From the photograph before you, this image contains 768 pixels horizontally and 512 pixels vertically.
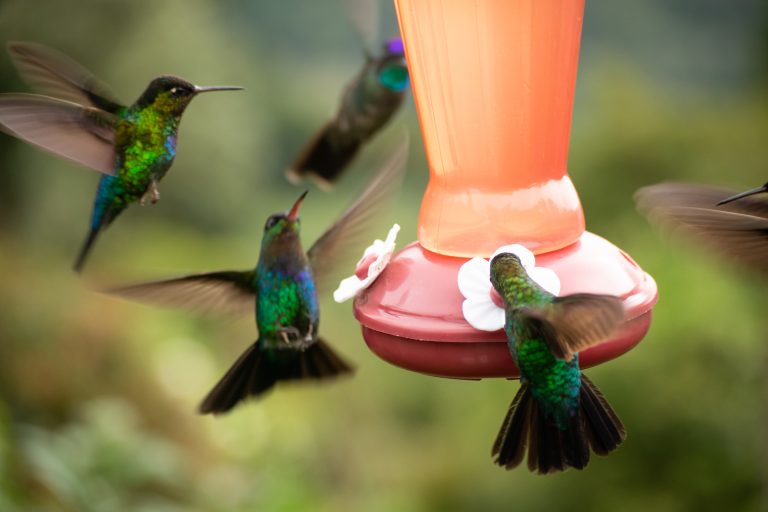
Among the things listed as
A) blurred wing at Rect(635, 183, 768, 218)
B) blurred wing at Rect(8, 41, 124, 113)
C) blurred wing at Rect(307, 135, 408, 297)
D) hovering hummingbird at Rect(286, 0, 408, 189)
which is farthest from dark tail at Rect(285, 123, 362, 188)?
blurred wing at Rect(635, 183, 768, 218)

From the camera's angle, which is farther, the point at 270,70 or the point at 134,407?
the point at 270,70

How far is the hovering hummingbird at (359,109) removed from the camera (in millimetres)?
3072

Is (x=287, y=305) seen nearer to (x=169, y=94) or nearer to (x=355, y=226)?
(x=355, y=226)

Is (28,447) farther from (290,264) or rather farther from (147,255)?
(147,255)

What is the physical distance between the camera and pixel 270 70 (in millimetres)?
12211

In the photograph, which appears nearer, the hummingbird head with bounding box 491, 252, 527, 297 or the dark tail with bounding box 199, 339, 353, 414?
the hummingbird head with bounding box 491, 252, 527, 297

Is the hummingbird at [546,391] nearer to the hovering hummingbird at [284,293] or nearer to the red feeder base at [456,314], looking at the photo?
the red feeder base at [456,314]

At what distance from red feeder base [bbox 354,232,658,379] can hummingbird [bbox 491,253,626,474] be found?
0.08 metres

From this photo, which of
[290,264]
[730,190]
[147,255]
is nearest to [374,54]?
[290,264]

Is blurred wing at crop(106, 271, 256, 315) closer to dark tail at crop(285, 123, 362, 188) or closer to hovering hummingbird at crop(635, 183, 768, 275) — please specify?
dark tail at crop(285, 123, 362, 188)

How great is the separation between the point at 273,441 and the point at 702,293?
2363 mm

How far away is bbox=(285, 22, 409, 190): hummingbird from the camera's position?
121 inches

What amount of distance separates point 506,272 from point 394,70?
125cm

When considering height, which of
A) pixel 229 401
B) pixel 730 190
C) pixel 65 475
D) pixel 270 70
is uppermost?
pixel 730 190
